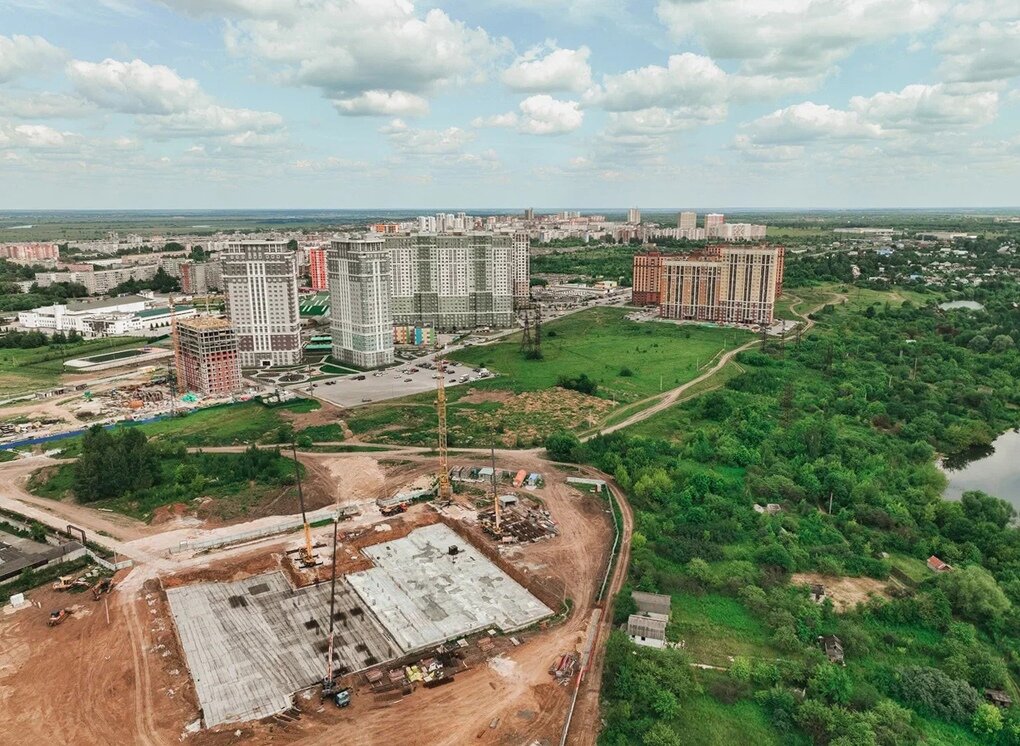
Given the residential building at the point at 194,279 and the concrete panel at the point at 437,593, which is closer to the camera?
the concrete panel at the point at 437,593

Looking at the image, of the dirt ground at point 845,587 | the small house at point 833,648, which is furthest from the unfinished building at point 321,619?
the dirt ground at point 845,587

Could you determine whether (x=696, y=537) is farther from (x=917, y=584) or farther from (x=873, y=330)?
(x=873, y=330)

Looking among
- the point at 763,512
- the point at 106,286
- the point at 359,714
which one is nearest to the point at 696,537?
the point at 763,512

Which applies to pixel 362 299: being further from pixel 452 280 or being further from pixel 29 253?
pixel 29 253

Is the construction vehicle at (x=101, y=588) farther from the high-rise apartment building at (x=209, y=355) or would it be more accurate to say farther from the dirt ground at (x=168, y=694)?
the high-rise apartment building at (x=209, y=355)

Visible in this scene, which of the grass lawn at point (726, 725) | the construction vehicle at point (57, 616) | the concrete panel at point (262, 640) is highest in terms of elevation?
the grass lawn at point (726, 725)

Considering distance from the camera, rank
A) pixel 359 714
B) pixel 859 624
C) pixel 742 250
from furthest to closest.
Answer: pixel 742 250 → pixel 859 624 → pixel 359 714

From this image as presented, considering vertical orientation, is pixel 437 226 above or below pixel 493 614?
above

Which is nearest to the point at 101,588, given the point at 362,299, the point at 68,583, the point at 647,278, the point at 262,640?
the point at 68,583
